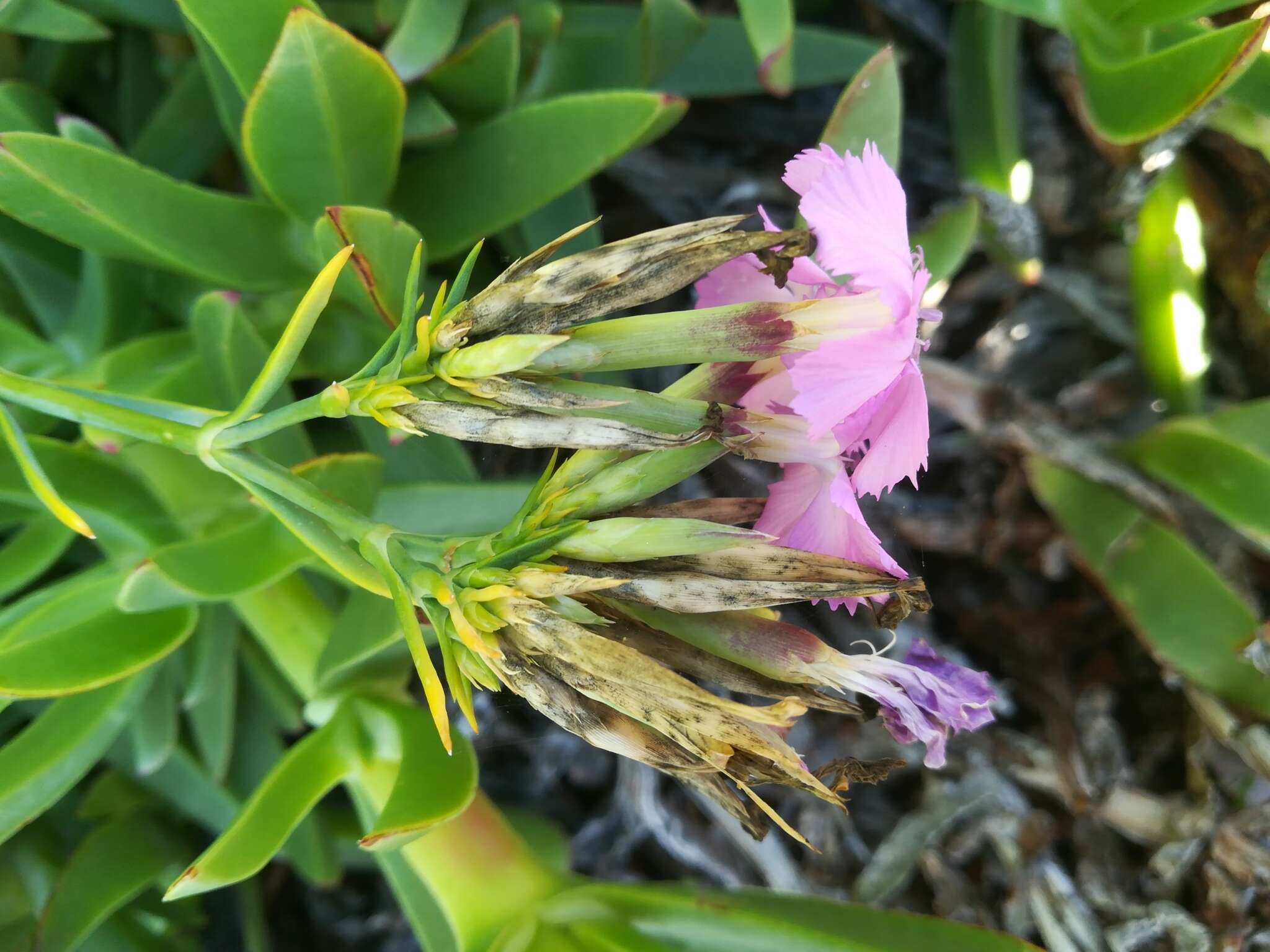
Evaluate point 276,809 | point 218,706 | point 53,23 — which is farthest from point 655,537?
point 53,23

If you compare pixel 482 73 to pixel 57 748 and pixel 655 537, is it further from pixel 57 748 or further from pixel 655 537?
pixel 57 748

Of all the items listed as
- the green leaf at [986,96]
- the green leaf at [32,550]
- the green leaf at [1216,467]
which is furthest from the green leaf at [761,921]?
the green leaf at [986,96]

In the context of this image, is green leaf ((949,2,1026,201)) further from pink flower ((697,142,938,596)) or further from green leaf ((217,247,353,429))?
green leaf ((217,247,353,429))

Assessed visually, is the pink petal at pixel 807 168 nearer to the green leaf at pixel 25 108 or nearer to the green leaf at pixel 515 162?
the green leaf at pixel 515 162

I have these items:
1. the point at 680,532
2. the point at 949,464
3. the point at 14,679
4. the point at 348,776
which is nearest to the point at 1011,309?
the point at 949,464

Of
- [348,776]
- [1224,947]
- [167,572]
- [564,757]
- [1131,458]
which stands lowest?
[564,757]

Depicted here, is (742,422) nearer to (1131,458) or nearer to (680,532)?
(680,532)
